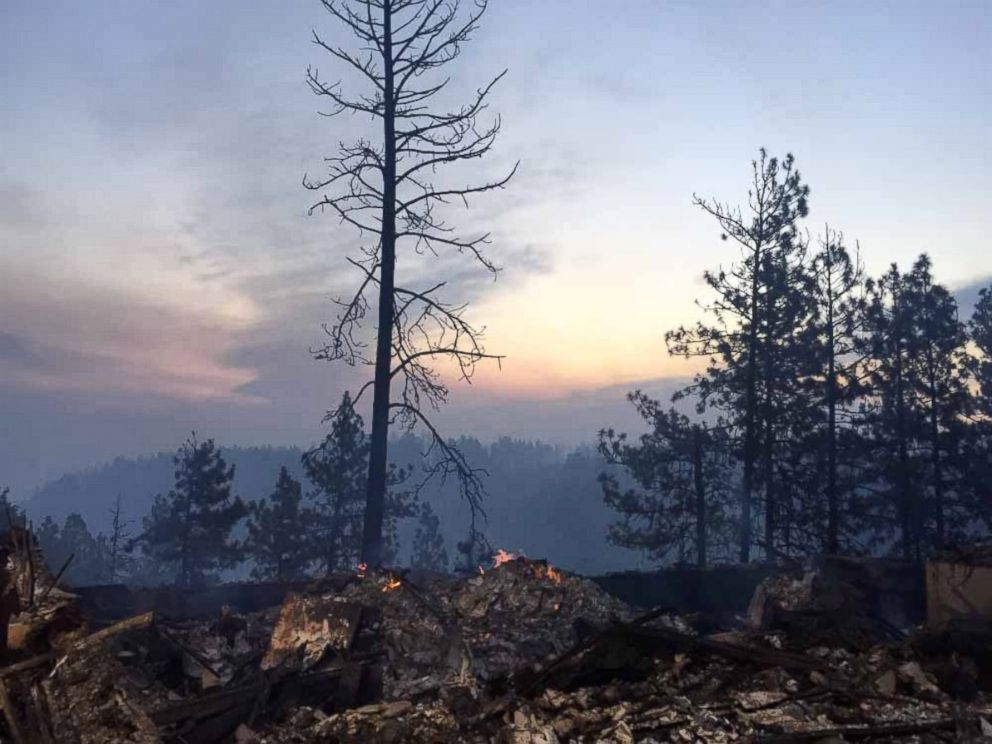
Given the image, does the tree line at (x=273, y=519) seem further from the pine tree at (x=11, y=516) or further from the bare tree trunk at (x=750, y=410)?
the bare tree trunk at (x=750, y=410)

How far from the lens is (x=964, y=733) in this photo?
593cm

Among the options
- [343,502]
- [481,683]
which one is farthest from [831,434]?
[343,502]

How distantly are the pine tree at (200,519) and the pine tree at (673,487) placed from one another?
21.6 m

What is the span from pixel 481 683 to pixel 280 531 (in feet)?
110

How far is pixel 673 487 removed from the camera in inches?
1035

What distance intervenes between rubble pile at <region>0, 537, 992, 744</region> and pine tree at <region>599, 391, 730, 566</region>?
51.2ft

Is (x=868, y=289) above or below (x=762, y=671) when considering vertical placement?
above

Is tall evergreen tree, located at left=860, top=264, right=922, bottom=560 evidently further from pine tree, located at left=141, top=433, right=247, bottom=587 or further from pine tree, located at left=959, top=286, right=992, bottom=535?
pine tree, located at left=141, top=433, right=247, bottom=587

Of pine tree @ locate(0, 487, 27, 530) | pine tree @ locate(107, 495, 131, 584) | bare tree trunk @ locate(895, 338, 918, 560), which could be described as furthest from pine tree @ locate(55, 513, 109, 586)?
bare tree trunk @ locate(895, 338, 918, 560)

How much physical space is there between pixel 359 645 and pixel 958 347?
93.5 ft

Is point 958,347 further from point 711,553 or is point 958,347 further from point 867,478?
point 711,553

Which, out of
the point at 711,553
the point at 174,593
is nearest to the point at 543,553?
the point at 711,553

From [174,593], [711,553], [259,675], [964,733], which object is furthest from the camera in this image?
[711,553]

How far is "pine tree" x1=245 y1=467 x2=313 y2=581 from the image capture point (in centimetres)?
3928
